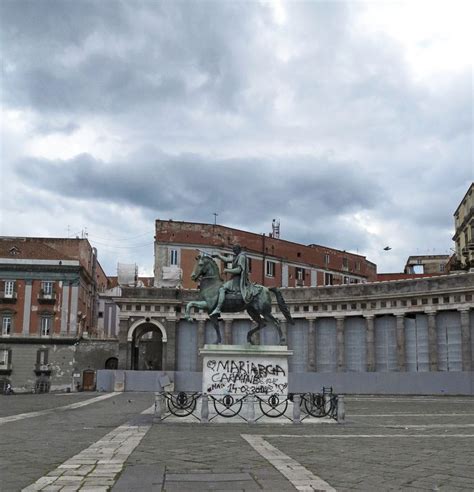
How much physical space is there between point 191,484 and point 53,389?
5459cm

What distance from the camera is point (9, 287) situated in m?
61.7

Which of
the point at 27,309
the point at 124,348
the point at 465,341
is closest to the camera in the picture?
the point at 465,341

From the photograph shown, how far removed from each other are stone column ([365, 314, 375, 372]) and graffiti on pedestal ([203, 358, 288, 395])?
30952 millimetres

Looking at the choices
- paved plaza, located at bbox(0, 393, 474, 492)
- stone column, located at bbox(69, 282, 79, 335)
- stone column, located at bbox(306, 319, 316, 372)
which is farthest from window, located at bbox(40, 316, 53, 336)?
paved plaza, located at bbox(0, 393, 474, 492)

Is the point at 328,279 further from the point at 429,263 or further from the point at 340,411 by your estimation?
the point at 340,411

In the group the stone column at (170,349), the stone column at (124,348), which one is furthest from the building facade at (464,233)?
the stone column at (124,348)

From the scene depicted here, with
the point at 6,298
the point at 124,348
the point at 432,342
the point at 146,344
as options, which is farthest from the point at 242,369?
the point at 146,344

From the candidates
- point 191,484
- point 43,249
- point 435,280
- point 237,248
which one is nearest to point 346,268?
point 435,280

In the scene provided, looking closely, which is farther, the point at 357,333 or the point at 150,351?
the point at 150,351

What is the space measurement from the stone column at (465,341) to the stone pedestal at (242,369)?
2873cm

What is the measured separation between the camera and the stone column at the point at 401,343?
50.4 m

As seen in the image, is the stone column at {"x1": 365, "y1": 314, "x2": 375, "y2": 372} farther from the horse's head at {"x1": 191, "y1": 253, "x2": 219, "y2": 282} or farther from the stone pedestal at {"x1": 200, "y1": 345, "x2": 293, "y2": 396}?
the horse's head at {"x1": 191, "y1": 253, "x2": 219, "y2": 282}

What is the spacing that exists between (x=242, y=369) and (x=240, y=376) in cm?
25

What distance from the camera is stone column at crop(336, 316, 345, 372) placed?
176 ft
